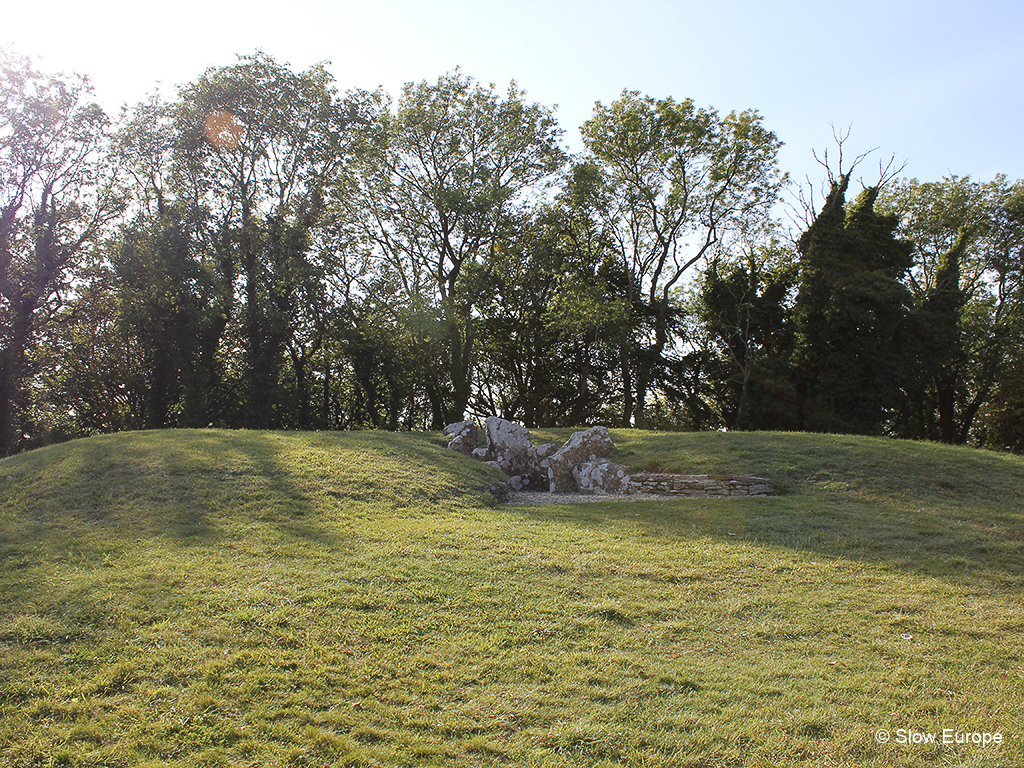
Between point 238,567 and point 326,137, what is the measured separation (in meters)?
27.3

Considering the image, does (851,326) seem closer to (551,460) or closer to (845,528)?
(551,460)

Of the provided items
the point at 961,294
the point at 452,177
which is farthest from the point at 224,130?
the point at 961,294

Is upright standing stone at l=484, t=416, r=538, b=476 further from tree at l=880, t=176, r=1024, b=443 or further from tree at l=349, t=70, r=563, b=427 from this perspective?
tree at l=880, t=176, r=1024, b=443

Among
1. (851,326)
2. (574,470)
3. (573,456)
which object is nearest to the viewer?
(574,470)

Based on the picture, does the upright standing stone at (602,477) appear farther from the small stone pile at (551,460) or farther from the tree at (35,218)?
the tree at (35,218)

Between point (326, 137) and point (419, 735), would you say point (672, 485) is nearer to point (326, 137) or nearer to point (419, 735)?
point (419, 735)

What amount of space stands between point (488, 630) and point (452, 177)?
2467 cm

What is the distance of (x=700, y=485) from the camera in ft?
42.2

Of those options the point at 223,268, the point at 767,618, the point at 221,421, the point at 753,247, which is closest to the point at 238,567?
the point at 767,618

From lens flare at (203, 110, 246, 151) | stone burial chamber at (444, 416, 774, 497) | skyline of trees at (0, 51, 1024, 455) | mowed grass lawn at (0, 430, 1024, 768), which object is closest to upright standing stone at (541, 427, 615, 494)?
stone burial chamber at (444, 416, 774, 497)

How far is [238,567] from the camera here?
22.3 ft

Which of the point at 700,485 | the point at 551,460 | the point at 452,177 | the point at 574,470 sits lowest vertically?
the point at 700,485

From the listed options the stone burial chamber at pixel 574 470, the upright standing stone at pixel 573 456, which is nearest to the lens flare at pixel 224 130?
the stone burial chamber at pixel 574 470

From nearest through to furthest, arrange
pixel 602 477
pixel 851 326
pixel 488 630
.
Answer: pixel 488 630, pixel 602 477, pixel 851 326
